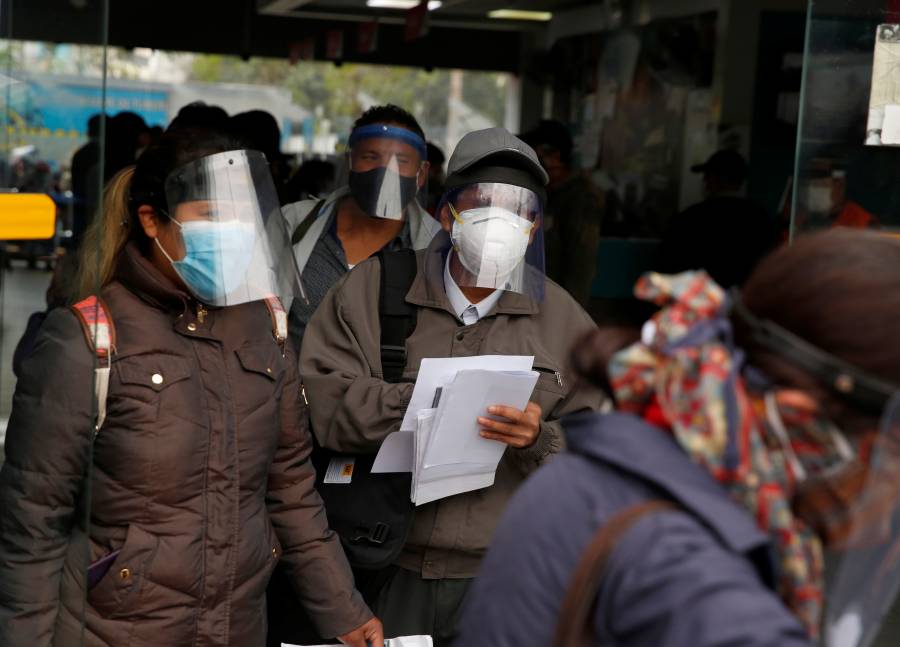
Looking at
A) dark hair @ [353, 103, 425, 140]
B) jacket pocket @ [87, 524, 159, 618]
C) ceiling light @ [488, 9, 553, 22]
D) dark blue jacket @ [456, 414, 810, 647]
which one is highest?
ceiling light @ [488, 9, 553, 22]

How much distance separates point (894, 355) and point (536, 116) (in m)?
12.9

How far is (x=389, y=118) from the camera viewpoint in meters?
3.86

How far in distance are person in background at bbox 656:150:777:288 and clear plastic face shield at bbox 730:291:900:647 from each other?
530 cm

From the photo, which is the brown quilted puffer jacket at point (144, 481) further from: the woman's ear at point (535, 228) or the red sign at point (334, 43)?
Result: the red sign at point (334, 43)

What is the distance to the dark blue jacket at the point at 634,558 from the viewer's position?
1.22 metres

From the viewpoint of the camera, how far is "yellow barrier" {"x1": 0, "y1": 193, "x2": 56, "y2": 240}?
8.97 feet

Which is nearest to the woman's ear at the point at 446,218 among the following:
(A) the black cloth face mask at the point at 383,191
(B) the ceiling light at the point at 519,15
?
(A) the black cloth face mask at the point at 383,191

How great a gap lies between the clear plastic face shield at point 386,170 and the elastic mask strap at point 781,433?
2.52 metres

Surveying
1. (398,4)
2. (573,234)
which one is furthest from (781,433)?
(398,4)

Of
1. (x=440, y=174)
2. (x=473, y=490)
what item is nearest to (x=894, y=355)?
(x=473, y=490)

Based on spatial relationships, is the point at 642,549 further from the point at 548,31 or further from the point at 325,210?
the point at 548,31

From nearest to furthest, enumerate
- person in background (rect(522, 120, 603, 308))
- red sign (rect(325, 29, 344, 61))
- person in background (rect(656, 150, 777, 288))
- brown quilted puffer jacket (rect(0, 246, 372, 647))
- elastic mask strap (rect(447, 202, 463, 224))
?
brown quilted puffer jacket (rect(0, 246, 372, 647)) → elastic mask strap (rect(447, 202, 463, 224)) → person in background (rect(522, 120, 603, 308)) → person in background (rect(656, 150, 777, 288)) → red sign (rect(325, 29, 344, 61))

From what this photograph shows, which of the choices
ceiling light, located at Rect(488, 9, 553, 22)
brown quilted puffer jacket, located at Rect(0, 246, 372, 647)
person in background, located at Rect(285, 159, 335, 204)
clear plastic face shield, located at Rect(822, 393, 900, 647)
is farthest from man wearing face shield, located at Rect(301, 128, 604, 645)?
ceiling light, located at Rect(488, 9, 553, 22)

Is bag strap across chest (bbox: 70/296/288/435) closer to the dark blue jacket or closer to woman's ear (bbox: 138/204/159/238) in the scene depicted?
woman's ear (bbox: 138/204/159/238)
